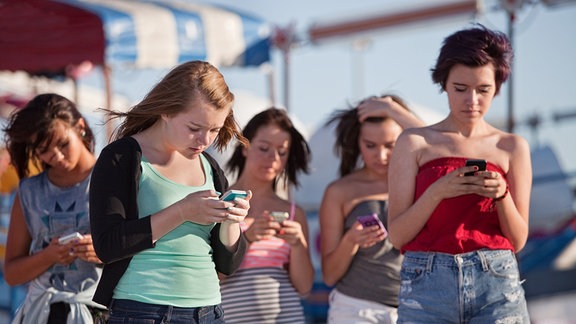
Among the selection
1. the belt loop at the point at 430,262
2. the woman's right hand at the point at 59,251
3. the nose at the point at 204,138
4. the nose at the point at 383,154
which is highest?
the nose at the point at 204,138

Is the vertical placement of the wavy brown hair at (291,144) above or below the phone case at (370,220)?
above

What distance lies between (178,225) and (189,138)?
11.5 inches

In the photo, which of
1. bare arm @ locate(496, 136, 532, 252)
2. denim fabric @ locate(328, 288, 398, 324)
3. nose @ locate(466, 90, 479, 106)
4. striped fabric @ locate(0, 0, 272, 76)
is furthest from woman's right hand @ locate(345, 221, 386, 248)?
striped fabric @ locate(0, 0, 272, 76)

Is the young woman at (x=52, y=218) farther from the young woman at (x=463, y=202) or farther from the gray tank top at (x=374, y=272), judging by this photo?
the young woman at (x=463, y=202)

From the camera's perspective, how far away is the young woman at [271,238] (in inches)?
150

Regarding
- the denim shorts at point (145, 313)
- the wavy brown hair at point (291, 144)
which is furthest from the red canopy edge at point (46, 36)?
the denim shorts at point (145, 313)

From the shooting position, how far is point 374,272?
3.89m

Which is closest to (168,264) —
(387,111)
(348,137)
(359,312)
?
(359,312)

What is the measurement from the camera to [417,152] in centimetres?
311

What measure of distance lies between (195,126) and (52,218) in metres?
1.13

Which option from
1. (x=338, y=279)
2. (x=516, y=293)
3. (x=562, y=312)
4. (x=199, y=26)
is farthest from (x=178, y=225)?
(x=562, y=312)

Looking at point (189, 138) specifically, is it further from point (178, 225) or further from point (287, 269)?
point (287, 269)

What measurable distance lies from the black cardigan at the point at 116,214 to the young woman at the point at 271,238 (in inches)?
44.2

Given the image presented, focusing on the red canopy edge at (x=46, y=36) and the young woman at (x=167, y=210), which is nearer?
the young woman at (x=167, y=210)
